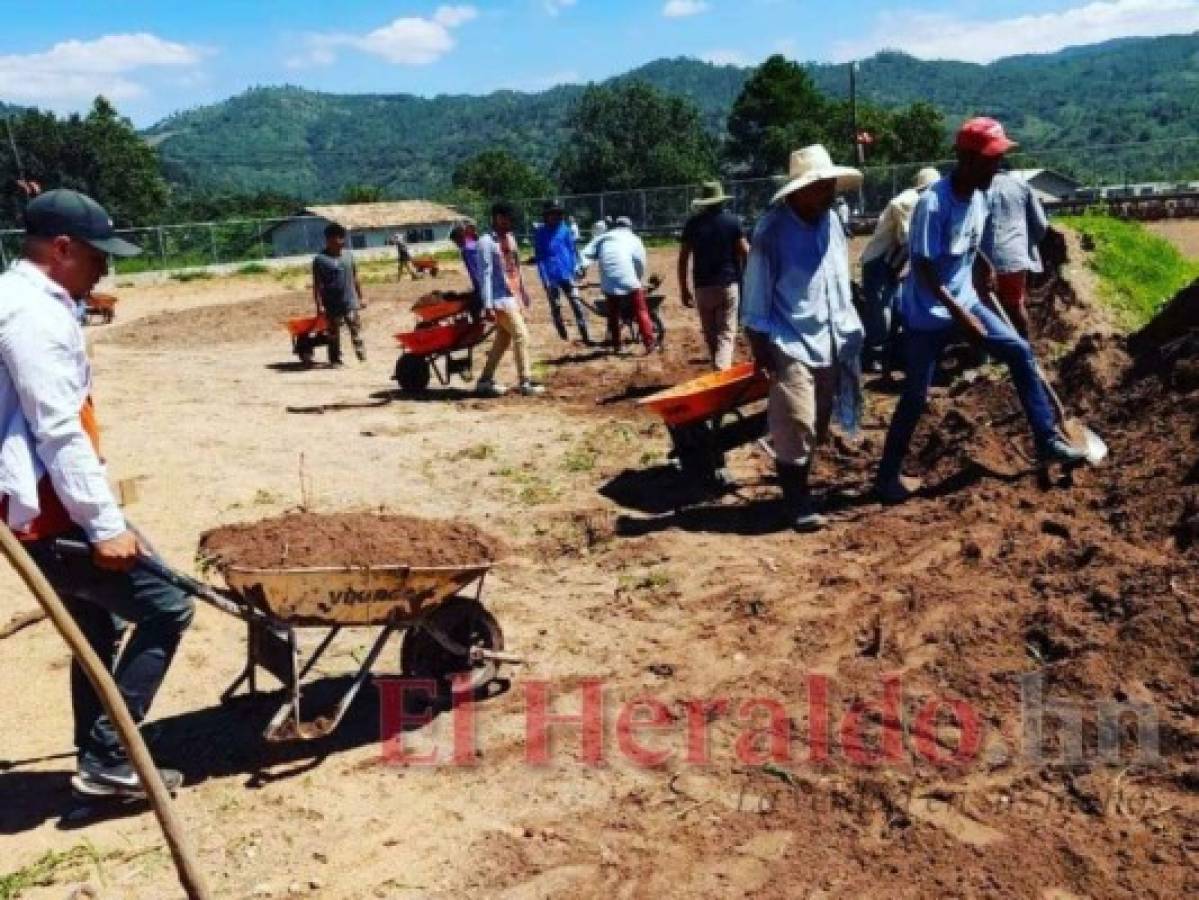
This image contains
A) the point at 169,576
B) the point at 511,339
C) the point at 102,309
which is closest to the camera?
the point at 169,576

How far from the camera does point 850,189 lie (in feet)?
20.0

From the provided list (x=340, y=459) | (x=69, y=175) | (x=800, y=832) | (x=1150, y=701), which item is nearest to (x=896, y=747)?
(x=800, y=832)

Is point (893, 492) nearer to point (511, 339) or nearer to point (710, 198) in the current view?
point (710, 198)

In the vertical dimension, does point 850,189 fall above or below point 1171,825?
above

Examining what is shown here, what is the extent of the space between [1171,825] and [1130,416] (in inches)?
146

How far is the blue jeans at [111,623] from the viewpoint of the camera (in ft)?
12.3

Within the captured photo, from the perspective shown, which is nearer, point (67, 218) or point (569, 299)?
point (67, 218)

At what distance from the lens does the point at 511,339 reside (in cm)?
1106

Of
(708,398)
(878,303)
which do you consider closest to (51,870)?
(708,398)

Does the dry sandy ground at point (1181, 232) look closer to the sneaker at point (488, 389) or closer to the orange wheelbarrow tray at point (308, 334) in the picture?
the sneaker at point (488, 389)

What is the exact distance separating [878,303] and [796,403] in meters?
4.03

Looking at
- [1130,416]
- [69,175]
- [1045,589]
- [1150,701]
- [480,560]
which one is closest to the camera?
[1150,701]

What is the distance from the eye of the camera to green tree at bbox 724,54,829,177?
7900cm

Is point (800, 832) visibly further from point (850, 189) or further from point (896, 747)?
point (850, 189)
